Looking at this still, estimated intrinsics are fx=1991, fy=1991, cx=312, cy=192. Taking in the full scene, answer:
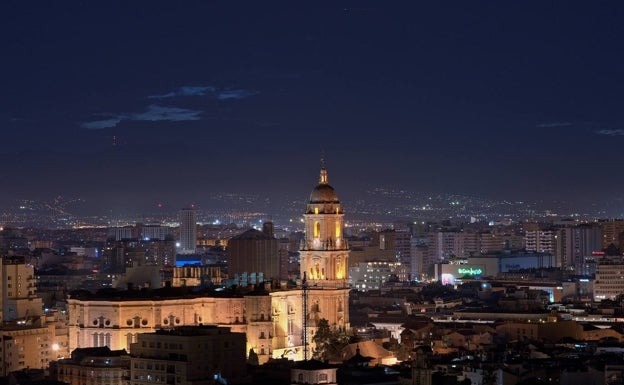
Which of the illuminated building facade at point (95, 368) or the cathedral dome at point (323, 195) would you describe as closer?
the illuminated building facade at point (95, 368)

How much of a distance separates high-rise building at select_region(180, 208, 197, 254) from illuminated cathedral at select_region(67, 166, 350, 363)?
9770 centimetres

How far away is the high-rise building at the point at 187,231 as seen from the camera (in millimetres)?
190500

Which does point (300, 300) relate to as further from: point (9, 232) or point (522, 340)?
point (9, 232)

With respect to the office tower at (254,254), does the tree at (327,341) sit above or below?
below

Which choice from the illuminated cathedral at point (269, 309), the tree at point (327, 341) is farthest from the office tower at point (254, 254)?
the tree at point (327, 341)

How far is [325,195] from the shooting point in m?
90.2

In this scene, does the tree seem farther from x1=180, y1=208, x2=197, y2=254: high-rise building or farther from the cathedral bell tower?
x1=180, y1=208, x2=197, y2=254: high-rise building

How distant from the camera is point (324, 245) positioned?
8975cm

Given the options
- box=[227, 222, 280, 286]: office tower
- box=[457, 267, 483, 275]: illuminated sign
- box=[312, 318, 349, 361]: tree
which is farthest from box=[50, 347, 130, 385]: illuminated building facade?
box=[457, 267, 483, 275]: illuminated sign

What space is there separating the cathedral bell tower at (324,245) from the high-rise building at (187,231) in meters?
97.4

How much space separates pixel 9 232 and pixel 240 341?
121 metres

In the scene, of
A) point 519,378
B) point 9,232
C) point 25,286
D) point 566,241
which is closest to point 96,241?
point 9,232

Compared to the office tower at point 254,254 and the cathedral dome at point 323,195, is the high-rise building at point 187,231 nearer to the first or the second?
the office tower at point 254,254

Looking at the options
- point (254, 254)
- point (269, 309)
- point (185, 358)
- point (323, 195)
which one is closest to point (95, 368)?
point (185, 358)
